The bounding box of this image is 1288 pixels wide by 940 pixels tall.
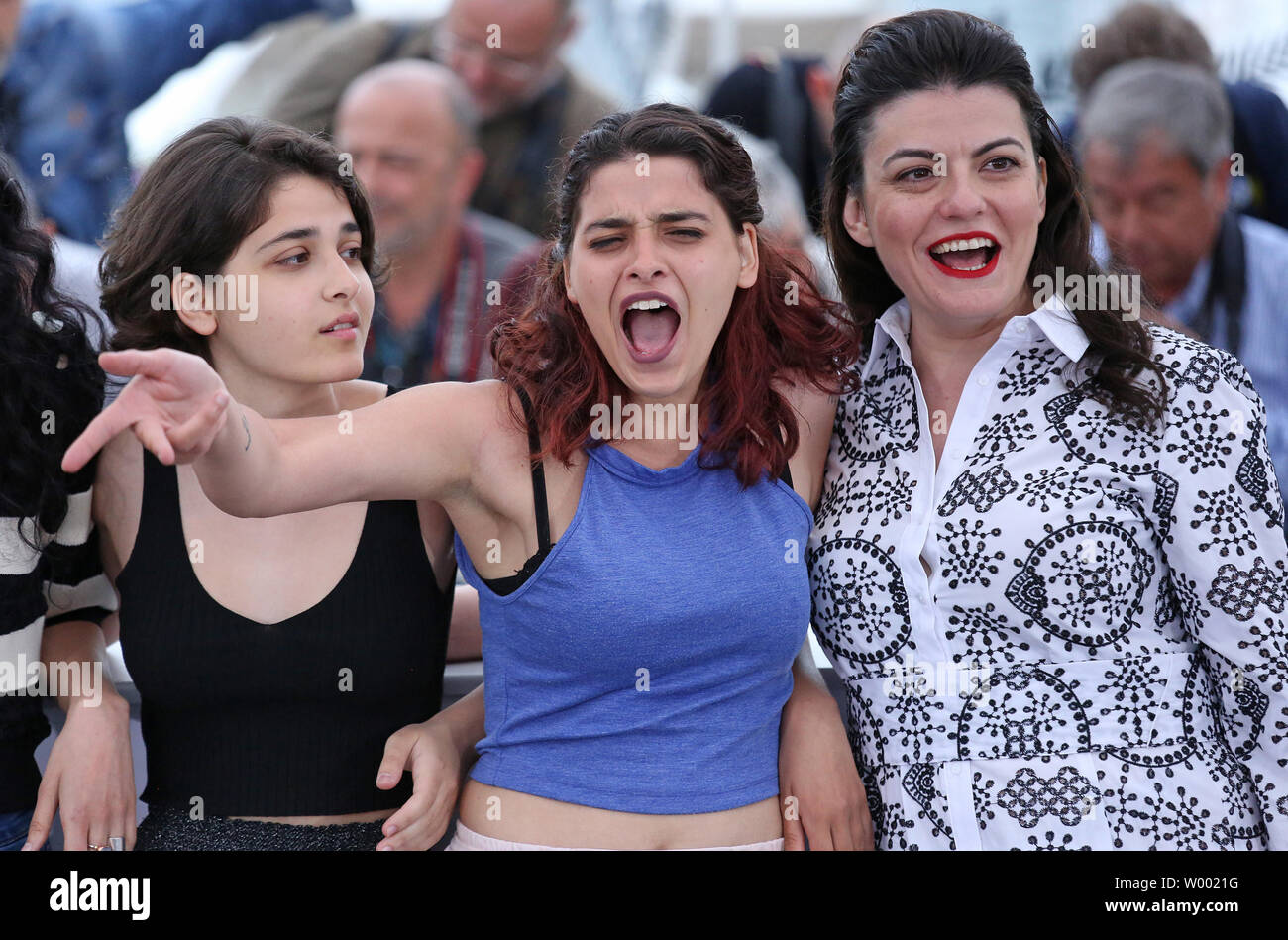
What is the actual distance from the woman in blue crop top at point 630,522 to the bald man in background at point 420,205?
6.71 ft

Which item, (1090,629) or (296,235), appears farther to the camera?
(296,235)

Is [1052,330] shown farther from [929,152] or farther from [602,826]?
[602,826]

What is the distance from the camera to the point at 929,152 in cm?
189

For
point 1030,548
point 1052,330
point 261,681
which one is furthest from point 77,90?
point 1030,548

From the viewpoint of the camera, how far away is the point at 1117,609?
176cm

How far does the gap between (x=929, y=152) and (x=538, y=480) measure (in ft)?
2.42

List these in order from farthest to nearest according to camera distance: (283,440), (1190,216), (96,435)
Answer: (1190,216) < (283,440) < (96,435)

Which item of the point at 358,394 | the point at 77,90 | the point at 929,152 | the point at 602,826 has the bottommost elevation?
the point at 602,826

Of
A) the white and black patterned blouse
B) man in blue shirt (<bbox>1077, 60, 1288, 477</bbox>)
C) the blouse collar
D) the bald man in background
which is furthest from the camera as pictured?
the bald man in background

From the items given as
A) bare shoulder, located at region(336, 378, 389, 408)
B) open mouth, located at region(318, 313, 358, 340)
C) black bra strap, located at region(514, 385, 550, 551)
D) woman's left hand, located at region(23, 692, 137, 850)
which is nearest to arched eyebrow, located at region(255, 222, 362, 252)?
open mouth, located at region(318, 313, 358, 340)

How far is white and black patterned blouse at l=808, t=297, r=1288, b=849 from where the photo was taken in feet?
5.68

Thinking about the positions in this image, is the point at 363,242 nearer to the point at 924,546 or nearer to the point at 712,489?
the point at 712,489

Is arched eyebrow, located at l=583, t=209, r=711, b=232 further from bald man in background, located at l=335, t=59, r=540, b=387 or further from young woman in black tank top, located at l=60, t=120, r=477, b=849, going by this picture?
bald man in background, located at l=335, t=59, r=540, b=387

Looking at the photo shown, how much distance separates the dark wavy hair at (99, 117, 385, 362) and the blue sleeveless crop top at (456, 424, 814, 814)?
598 mm
